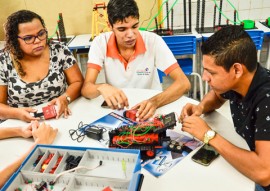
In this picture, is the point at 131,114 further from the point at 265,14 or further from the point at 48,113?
the point at 265,14

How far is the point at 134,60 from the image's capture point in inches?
73.9

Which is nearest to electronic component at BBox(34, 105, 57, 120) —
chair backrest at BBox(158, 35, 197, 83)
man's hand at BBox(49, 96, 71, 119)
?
man's hand at BBox(49, 96, 71, 119)

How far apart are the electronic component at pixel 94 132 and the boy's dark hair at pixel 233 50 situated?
2.08 ft

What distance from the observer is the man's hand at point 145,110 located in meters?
1.40

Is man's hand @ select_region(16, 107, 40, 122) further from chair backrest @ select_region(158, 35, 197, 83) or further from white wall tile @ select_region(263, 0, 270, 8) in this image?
white wall tile @ select_region(263, 0, 270, 8)

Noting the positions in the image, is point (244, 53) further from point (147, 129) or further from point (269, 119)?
point (147, 129)

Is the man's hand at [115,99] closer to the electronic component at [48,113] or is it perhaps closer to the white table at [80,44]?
the electronic component at [48,113]

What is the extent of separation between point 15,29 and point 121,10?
2.31ft

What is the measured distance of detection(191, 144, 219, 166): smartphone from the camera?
41.8 inches

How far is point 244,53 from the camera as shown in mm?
1063

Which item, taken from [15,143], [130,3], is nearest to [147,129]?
[15,143]

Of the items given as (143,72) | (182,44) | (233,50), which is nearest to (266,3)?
(182,44)

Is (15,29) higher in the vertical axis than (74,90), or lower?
higher

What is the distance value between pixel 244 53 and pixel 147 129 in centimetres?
52
